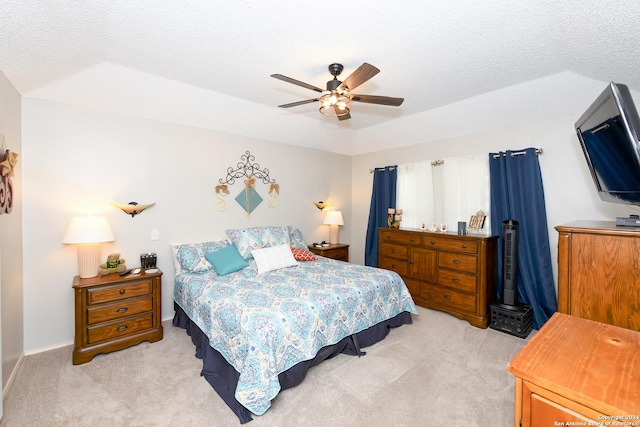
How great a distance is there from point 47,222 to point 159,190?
3.48ft

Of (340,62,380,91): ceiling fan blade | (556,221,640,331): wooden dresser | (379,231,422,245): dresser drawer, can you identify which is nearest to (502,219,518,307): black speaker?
(379,231,422,245): dresser drawer

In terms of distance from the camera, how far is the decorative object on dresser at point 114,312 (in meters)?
2.55

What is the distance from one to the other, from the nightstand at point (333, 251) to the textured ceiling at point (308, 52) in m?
2.31

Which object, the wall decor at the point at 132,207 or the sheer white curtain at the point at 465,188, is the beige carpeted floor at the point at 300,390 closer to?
the wall decor at the point at 132,207

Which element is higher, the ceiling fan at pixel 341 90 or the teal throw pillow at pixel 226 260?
the ceiling fan at pixel 341 90

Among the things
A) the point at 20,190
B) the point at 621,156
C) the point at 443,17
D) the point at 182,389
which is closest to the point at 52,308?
the point at 20,190

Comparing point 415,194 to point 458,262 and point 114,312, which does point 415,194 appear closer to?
point 458,262

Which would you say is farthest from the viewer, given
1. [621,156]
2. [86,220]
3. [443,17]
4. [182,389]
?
[86,220]

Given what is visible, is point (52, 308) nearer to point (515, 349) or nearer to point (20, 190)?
point (20, 190)

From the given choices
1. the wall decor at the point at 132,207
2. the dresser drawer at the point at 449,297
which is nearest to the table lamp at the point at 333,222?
the dresser drawer at the point at 449,297

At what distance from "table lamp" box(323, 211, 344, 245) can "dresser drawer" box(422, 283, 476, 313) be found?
172cm

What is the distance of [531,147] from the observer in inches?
134

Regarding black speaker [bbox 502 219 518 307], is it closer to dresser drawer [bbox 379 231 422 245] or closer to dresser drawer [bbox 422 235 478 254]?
dresser drawer [bbox 422 235 478 254]

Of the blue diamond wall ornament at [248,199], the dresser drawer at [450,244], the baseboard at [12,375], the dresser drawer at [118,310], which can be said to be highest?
the blue diamond wall ornament at [248,199]
